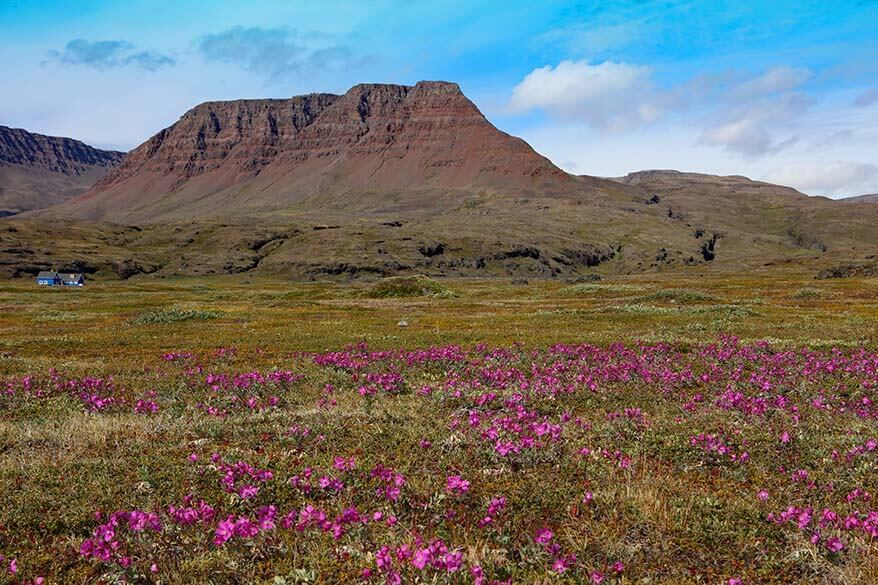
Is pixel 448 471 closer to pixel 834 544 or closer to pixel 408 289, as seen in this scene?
pixel 834 544

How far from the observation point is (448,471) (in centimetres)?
939

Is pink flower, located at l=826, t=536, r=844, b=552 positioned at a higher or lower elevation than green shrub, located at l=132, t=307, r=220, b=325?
higher

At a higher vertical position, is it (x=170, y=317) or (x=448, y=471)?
(x=448, y=471)

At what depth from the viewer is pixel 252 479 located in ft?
28.5

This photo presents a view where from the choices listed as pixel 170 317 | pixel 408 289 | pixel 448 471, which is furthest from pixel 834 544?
pixel 408 289

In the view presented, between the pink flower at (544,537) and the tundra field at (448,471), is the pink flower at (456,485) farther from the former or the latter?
the pink flower at (544,537)

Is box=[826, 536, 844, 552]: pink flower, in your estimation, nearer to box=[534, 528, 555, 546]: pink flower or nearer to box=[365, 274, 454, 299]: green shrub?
box=[534, 528, 555, 546]: pink flower

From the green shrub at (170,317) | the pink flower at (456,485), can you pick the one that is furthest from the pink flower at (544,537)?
the green shrub at (170,317)

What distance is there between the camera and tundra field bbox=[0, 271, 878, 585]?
6.70 metres

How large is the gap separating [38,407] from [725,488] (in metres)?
15.8

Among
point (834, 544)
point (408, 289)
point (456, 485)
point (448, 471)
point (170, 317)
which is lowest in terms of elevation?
point (170, 317)

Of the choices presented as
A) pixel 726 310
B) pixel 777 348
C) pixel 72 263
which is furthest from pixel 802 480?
pixel 72 263

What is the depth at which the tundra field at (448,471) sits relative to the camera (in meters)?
6.70

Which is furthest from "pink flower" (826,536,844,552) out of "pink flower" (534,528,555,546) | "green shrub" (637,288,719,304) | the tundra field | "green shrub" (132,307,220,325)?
"green shrub" (637,288,719,304)
